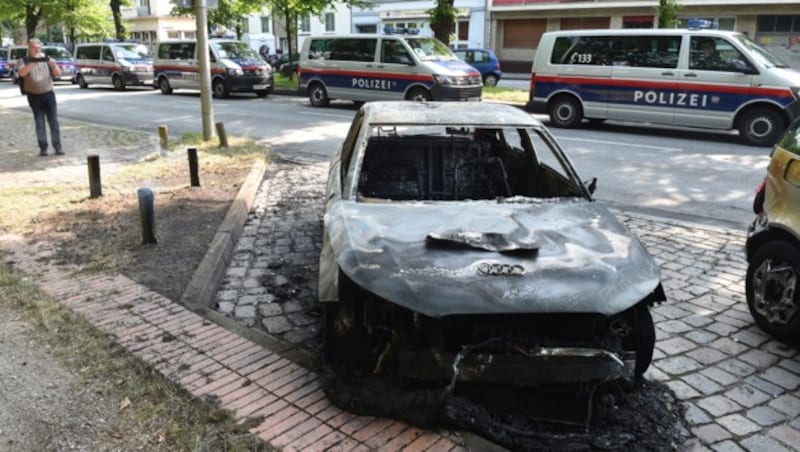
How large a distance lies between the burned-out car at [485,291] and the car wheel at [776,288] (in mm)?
1178

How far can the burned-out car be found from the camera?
113 inches

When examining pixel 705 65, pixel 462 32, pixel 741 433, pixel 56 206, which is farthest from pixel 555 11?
pixel 741 433

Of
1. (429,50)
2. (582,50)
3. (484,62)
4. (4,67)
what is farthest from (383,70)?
(4,67)

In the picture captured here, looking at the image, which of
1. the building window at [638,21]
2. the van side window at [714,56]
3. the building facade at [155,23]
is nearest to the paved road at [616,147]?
the van side window at [714,56]

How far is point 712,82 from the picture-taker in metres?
12.1

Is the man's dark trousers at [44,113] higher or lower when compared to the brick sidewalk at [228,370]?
higher

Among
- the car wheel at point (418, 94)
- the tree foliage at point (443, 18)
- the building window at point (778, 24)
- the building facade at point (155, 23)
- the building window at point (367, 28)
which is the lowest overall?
the car wheel at point (418, 94)

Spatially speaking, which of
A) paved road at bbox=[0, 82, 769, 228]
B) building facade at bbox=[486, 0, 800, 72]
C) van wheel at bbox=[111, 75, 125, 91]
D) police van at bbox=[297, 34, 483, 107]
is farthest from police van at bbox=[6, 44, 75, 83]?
building facade at bbox=[486, 0, 800, 72]

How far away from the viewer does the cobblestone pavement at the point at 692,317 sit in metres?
3.32

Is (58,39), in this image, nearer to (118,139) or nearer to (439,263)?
(118,139)

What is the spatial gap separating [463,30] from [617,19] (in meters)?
9.20

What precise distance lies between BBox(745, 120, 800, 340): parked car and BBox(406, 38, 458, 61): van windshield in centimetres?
1245

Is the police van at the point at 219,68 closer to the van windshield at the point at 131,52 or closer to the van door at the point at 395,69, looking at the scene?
the van windshield at the point at 131,52

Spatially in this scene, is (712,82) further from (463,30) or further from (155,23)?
(155,23)
